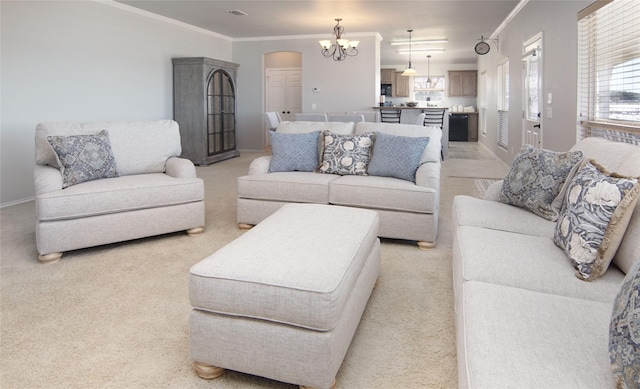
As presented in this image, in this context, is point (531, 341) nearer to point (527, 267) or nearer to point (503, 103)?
point (527, 267)

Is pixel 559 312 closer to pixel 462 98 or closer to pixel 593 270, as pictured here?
pixel 593 270

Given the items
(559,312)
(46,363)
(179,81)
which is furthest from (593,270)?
(179,81)

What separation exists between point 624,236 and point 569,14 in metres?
3.37

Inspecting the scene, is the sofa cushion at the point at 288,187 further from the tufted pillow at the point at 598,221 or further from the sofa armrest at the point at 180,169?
the tufted pillow at the point at 598,221

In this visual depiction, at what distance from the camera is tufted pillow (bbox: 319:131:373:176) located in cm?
384

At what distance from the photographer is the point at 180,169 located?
3.78 m

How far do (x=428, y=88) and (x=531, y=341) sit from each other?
14201 mm

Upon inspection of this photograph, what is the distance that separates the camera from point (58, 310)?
7.73ft

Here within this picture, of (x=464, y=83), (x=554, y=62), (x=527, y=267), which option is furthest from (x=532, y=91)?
(x=464, y=83)

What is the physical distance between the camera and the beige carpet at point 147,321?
5.84 feet

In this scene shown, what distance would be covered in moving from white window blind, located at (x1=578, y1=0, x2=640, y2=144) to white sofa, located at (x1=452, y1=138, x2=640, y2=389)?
104 cm

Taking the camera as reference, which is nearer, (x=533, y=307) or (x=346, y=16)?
(x=533, y=307)

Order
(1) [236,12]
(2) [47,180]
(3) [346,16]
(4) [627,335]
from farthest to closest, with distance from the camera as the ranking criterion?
(3) [346,16], (1) [236,12], (2) [47,180], (4) [627,335]

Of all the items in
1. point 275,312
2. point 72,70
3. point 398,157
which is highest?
point 72,70
